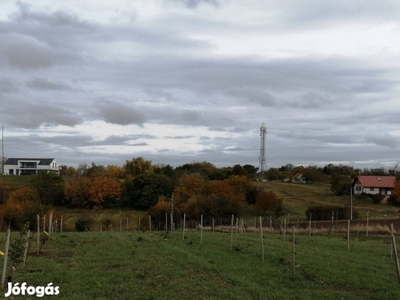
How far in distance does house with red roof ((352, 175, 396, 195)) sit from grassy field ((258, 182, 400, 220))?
3734 millimetres

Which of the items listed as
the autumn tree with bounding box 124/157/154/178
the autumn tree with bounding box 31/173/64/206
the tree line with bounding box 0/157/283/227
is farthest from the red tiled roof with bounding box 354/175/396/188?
the autumn tree with bounding box 31/173/64/206

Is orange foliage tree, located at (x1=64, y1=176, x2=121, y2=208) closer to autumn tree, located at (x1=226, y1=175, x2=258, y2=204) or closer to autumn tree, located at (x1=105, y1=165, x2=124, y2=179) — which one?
autumn tree, located at (x1=226, y1=175, x2=258, y2=204)

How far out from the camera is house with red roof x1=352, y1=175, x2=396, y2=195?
97.9m

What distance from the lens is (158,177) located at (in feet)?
285

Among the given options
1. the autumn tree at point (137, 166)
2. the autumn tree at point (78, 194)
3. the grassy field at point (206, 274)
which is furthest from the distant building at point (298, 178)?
the grassy field at point (206, 274)

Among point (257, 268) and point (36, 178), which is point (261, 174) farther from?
point (257, 268)

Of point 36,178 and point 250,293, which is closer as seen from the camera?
point 250,293

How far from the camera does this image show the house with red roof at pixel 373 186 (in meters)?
97.9

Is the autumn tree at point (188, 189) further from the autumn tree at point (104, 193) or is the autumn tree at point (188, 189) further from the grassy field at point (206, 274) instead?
the grassy field at point (206, 274)

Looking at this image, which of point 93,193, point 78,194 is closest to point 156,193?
point 93,193

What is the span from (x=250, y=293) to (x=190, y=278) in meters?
2.34

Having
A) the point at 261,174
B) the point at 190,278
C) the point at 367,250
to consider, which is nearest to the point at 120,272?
the point at 190,278

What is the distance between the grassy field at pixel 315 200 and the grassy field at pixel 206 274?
1996 inches

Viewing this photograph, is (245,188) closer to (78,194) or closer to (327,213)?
(327,213)
